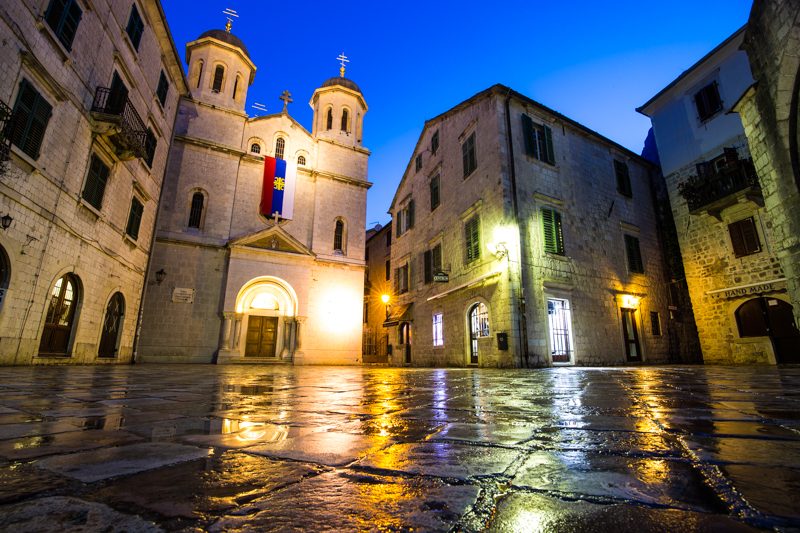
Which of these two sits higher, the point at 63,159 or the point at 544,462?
the point at 63,159

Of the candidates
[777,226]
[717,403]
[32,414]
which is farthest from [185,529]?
[777,226]

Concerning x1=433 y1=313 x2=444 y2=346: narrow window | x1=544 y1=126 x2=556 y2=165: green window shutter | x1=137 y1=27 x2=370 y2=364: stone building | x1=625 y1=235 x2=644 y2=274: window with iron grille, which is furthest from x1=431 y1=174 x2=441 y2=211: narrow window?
x1=625 y1=235 x2=644 y2=274: window with iron grille

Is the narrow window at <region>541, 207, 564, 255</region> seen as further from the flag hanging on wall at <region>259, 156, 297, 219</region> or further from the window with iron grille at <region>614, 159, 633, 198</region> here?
the flag hanging on wall at <region>259, 156, 297, 219</region>

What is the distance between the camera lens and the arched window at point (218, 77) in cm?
1816

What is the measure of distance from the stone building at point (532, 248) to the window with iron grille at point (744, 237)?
10.1ft

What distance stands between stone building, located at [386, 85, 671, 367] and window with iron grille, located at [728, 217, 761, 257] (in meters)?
3.08

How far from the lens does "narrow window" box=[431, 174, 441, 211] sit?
1681 cm

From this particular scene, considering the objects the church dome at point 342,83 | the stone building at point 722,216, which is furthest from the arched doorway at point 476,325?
the church dome at point 342,83

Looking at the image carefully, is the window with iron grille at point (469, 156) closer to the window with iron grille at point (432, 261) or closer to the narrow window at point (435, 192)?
the narrow window at point (435, 192)

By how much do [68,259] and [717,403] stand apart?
40.0ft

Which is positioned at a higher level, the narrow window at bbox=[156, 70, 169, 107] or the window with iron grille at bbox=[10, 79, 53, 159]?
the narrow window at bbox=[156, 70, 169, 107]

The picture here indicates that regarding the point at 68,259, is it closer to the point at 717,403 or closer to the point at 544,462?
the point at 544,462

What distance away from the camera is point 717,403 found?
2.55 metres

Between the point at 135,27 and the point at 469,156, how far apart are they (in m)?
12.0
